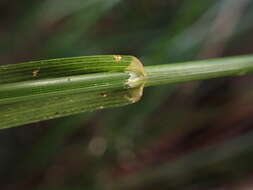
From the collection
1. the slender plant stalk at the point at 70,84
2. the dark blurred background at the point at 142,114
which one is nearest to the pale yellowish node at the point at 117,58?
the slender plant stalk at the point at 70,84

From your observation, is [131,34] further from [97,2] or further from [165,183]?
[165,183]

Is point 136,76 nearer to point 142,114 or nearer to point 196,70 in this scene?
point 196,70

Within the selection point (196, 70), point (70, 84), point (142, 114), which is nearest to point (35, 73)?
point (70, 84)

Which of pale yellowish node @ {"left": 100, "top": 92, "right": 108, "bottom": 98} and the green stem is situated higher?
the green stem

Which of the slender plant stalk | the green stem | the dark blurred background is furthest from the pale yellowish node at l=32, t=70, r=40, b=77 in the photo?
the dark blurred background

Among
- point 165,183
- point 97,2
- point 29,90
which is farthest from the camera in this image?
point 165,183

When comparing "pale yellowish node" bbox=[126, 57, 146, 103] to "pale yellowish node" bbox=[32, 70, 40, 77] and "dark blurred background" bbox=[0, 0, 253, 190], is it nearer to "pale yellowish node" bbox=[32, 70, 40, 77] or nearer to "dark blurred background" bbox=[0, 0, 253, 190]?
"pale yellowish node" bbox=[32, 70, 40, 77]

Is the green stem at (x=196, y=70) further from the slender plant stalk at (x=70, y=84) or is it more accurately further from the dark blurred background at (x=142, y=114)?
the dark blurred background at (x=142, y=114)

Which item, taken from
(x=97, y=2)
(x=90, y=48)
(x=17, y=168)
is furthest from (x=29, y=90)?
(x=17, y=168)
